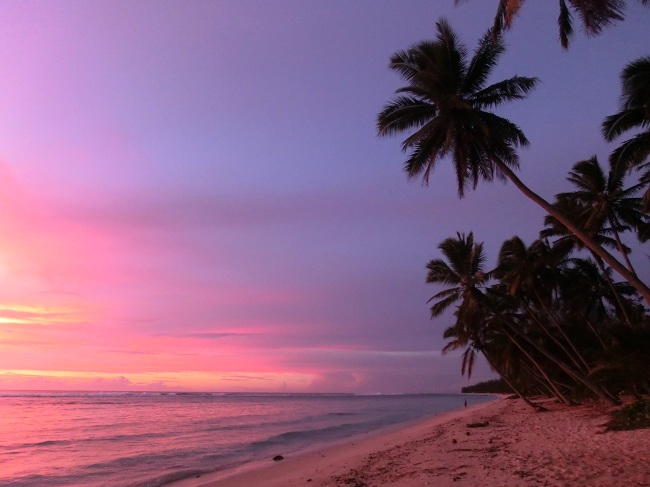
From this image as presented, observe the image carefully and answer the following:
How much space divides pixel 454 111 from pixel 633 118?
220 inches

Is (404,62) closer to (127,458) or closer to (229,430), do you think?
(127,458)

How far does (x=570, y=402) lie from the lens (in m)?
29.7

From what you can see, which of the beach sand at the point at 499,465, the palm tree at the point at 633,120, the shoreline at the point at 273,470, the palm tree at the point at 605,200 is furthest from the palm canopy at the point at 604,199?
the shoreline at the point at 273,470

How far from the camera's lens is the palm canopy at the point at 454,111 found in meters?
14.4

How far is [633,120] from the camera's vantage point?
15.5 m

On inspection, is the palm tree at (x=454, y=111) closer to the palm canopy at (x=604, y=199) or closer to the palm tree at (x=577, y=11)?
the palm tree at (x=577, y=11)

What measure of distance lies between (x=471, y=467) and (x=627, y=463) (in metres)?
3.08

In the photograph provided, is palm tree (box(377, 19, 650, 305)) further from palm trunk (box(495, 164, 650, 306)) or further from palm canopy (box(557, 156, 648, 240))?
palm canopy (box(557, 156, 648, 240))

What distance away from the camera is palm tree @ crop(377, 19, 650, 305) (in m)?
14.4

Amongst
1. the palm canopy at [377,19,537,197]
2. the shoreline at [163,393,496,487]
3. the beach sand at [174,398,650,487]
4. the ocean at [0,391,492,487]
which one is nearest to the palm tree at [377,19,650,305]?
the palm canopy at [377,19,537,197]

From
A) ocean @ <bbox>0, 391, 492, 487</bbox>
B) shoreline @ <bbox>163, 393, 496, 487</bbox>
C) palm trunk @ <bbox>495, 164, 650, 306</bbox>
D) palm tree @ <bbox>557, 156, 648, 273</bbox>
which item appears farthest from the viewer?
palm tree @ <bbox>557, 156, 648, 273</bbox>

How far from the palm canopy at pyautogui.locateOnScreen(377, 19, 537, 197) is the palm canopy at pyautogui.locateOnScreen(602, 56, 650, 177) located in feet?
8.17

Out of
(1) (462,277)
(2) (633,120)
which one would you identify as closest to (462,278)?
(1) (462,277)

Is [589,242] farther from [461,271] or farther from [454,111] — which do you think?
[461,271]
